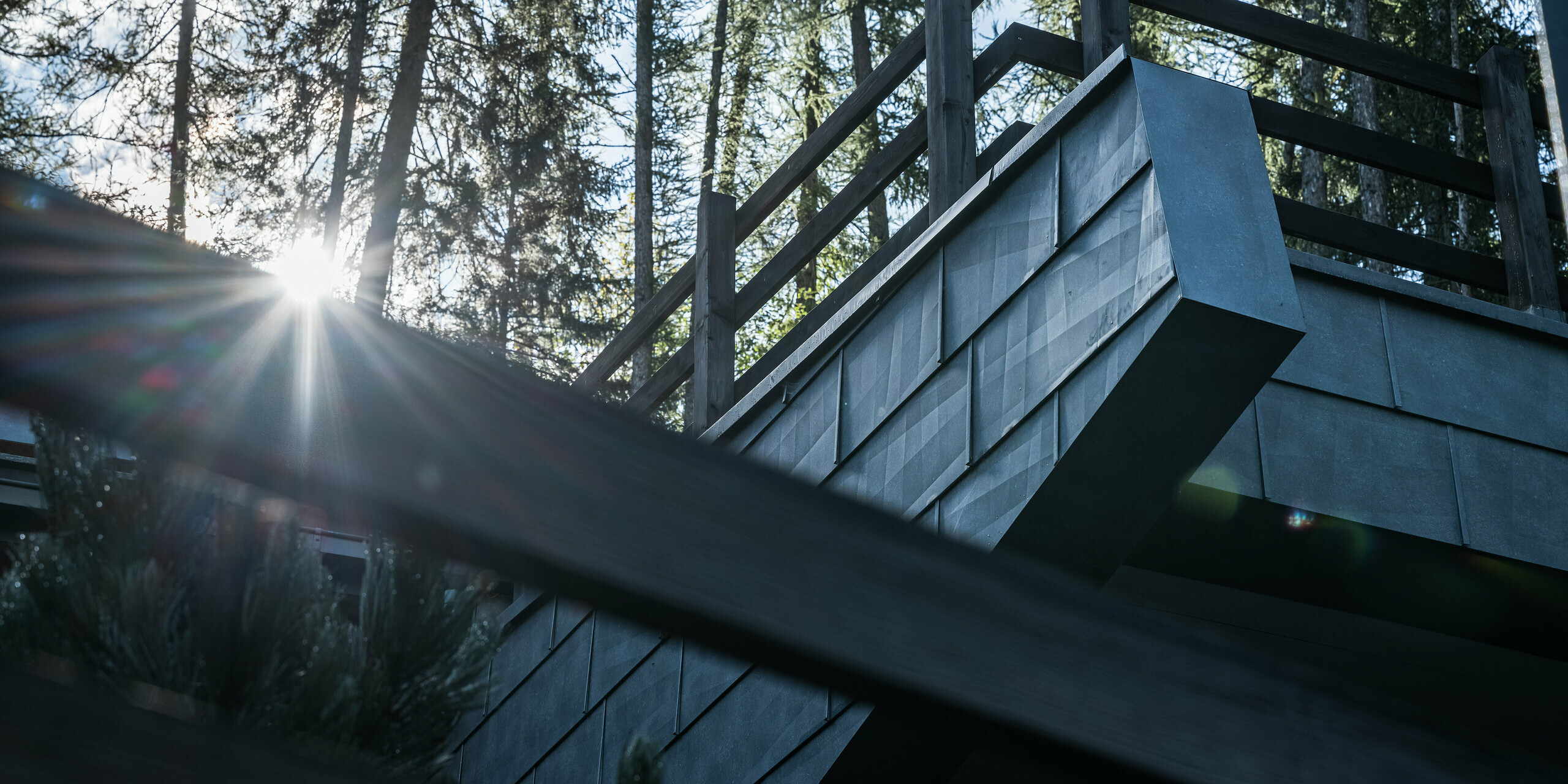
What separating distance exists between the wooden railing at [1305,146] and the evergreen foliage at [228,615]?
98.3 inches

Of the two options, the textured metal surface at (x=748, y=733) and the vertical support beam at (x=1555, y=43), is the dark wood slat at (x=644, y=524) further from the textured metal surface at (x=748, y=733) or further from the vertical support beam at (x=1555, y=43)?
the vertical support beam at (x=1555, y=43)

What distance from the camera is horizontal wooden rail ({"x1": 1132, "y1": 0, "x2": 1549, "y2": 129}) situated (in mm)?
3652

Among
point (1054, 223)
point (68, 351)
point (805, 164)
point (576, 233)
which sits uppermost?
point (576, 233)

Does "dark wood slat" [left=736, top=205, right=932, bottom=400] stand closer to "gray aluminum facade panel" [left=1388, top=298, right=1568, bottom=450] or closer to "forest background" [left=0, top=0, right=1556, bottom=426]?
"gray aluminum facade panel" [left=1388, top=298, right=1568, bottom=450]

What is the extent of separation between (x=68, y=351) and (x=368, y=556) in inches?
43.8

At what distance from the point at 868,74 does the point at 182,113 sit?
938cm

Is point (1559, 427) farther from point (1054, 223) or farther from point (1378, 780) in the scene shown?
point (1378, 780)

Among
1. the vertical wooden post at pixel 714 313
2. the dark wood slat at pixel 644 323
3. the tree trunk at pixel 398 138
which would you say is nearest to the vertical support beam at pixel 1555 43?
the vertical wooden post at pixel 714 313

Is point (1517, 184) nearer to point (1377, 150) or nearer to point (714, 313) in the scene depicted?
point (1377, 150)

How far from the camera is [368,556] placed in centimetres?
168

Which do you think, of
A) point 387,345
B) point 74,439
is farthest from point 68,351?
point 74,439

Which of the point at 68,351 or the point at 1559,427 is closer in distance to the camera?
the point at 68,351

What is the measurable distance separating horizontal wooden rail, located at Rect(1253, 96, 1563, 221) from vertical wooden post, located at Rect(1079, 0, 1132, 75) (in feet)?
1.63

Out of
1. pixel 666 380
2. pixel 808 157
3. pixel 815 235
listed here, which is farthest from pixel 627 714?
pixel 808 157
